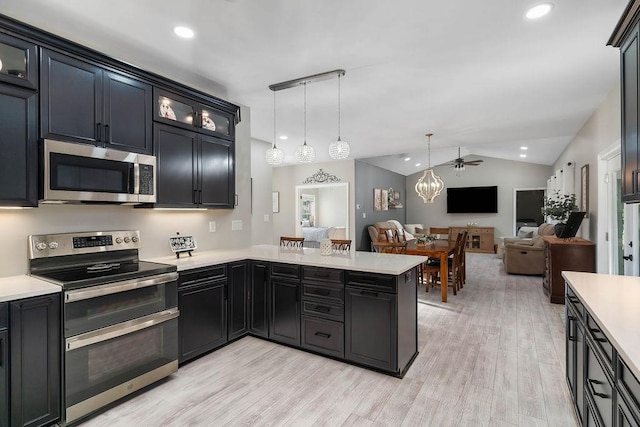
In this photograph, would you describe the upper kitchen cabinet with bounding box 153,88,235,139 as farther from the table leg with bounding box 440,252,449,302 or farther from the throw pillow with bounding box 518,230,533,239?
the throw pillow with bounding box 518,230,533,239

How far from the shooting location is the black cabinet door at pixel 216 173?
10.9ft

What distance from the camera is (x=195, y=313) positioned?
2863 mm

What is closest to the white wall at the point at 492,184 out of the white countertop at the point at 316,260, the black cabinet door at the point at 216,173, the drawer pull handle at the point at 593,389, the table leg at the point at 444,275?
the table leg at the point at 444,275

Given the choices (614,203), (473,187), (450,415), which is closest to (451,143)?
(614,203)

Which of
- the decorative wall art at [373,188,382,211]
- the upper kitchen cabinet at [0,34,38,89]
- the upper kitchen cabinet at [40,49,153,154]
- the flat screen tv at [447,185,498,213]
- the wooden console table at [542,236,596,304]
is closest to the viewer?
the upper kitchen cabinet at [0,34,38,89]

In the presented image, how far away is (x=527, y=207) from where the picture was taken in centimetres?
1021

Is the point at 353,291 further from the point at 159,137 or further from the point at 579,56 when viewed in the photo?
the point at 579,56

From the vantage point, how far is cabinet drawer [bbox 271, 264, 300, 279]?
306 centimetres

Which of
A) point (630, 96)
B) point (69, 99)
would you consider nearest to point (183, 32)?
point (69, 99)

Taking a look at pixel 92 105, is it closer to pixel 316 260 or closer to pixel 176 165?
pixel 176 165

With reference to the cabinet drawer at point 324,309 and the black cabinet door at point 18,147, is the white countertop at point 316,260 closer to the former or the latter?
the cabinet drawer at point 324,309

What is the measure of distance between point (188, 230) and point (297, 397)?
203cm

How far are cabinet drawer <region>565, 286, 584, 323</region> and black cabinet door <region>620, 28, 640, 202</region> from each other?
2.02 feet

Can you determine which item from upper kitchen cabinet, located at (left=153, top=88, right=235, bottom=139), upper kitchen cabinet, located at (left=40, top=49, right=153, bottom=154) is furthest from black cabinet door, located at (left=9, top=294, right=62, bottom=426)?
upper kitchen cabinet, located at (left=153, top=88, right=235, bottom=139)
